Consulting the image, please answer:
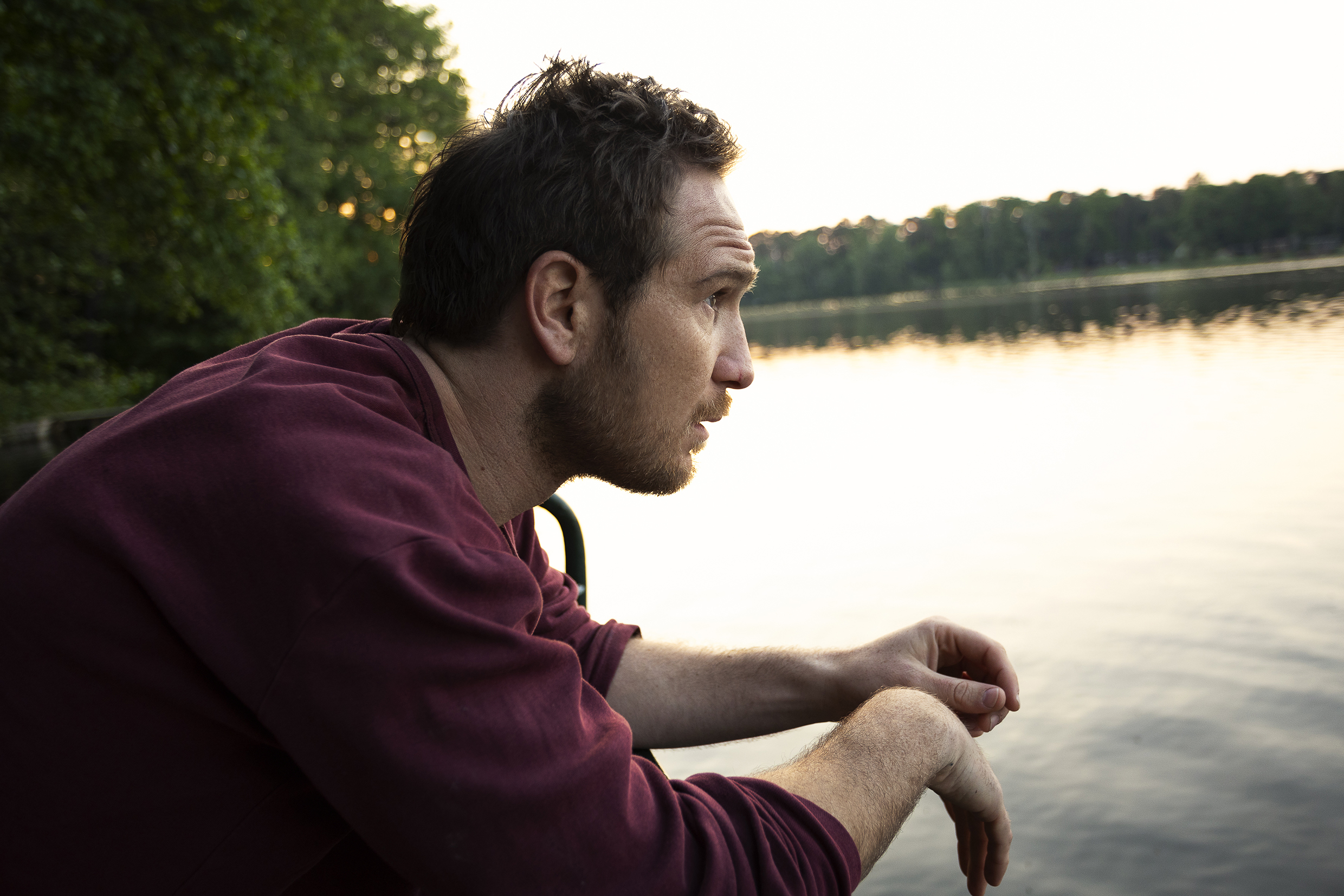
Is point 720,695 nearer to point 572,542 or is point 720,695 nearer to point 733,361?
point 572,542

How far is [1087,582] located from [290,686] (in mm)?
6721

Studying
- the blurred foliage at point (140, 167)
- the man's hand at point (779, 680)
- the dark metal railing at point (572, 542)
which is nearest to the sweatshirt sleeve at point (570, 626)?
the man's hand at point (779, 680)

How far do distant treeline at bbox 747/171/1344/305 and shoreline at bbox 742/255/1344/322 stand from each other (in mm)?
2828

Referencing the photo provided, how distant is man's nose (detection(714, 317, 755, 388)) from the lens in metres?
1.76

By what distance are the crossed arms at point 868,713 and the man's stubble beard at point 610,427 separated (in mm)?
506

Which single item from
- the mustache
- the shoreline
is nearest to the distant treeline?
the shoreline

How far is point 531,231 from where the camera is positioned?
1.61m

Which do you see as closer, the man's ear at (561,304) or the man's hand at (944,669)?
the man's ear at (561,304)

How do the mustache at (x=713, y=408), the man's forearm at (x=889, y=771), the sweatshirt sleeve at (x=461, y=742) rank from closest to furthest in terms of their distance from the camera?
1. the sweatshirt sleeve at (x=461, y=742)
2. the man's forearm at (x=889, y=771)
3. the mustache at (x=713, y=408)

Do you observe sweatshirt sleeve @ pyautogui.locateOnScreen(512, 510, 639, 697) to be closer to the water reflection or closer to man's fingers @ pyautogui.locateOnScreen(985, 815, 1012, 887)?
man's fingers @ pyautogui.locateOnScreen(985, 815, 1012, 887)

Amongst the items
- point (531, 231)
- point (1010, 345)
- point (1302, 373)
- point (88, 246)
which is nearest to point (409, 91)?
point (88, 246)

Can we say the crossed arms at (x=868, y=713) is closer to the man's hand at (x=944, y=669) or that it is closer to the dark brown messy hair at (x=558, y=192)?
the man's hand at (x=944, y=669)

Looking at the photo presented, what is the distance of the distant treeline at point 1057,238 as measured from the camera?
3787 inches

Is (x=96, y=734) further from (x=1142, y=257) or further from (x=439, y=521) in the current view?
(x=1142, y=257)
